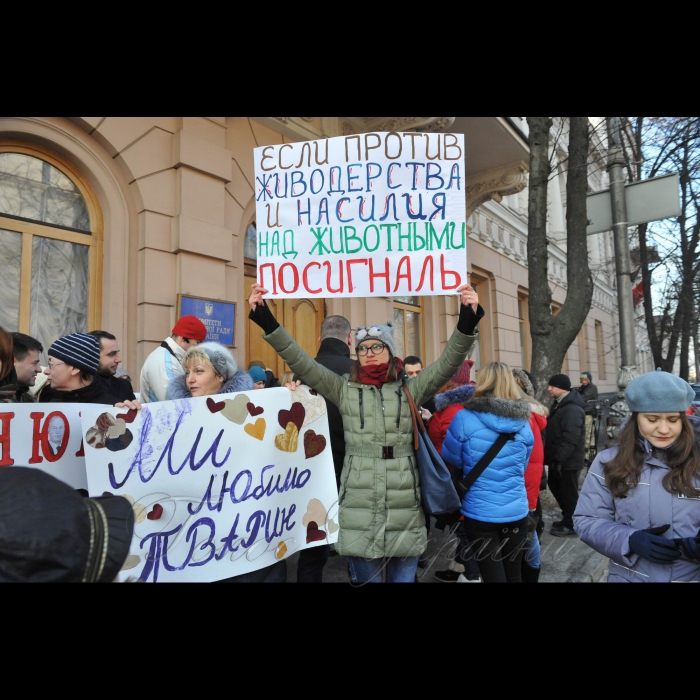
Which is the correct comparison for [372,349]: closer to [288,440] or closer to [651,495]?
[288,440]

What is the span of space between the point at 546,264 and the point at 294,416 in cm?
442

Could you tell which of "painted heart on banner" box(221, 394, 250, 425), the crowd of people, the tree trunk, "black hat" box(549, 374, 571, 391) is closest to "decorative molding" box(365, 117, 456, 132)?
the tree trunk

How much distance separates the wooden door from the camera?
681cm

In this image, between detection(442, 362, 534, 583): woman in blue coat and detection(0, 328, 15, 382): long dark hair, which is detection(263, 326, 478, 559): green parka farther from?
detection(0, 328, 15, 382): long dark hair

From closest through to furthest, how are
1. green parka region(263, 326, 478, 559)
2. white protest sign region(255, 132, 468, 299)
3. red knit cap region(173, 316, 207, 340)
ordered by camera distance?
1. green parka region(263, 326, 478, 559)
2. white protest sign region(255, 132, 468, 299)
3. red knit cap region(173, 316, 207, 340)

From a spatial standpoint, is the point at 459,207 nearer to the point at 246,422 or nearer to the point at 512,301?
the point at 246,422

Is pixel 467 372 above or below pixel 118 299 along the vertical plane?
below

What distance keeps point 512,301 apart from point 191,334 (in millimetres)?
11185

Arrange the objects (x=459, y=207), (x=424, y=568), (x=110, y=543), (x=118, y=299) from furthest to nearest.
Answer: (x=118, y=299)
(x=424, y=568)
(x=459, y=207)
(x=110, y=543)

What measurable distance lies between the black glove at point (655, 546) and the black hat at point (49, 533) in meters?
1.75

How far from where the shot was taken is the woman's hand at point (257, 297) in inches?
102

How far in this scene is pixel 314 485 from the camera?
2766mm

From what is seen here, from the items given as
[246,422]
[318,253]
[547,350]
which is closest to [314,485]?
[246,422]

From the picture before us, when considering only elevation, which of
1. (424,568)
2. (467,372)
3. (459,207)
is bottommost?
(424,568)
